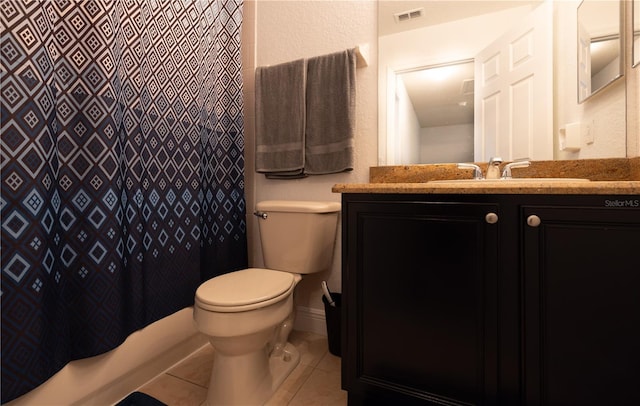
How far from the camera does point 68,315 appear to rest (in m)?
0.86

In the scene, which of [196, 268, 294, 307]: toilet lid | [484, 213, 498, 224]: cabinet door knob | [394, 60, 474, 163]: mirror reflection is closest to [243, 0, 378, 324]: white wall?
[394, 60, 474, 163]: mirror reflection

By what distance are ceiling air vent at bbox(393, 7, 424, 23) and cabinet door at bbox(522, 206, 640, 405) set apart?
45.0 inches

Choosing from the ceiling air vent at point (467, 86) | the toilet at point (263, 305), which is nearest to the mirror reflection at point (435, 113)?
the ceiling air vent at point (467, 86)

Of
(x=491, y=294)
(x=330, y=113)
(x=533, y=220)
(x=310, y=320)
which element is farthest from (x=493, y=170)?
(x=310, y=320)

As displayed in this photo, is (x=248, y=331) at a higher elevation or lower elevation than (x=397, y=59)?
lower

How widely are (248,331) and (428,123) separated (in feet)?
3.96

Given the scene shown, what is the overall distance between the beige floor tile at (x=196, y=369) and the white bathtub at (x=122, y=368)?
4 cm

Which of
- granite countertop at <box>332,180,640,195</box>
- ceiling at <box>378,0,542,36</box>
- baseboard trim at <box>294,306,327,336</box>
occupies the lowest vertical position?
baseboard trim at <box>294,306,327,336</box>

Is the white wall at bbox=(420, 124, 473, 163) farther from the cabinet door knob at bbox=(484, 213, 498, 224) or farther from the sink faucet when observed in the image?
the cabinet door knob at bbox=(484, 213, 498, 224)

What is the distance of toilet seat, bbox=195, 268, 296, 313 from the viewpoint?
2.99ft

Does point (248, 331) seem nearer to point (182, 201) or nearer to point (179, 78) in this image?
point (182, 201)

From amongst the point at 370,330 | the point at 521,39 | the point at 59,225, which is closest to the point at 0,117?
the point at 59,225

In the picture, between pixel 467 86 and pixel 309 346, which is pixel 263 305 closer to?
pixel 309 346

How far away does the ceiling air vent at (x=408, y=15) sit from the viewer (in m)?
1.36
